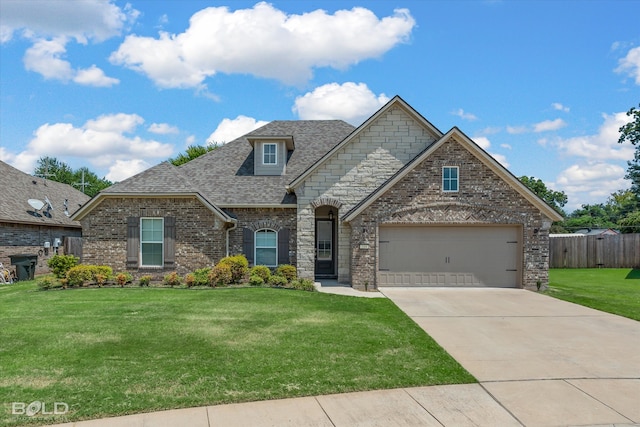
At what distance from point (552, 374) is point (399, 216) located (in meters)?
9.58

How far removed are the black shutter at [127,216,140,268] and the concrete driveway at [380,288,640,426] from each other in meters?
9.73

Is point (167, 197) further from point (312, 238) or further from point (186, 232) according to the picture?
point (312, 238)

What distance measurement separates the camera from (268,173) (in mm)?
19438

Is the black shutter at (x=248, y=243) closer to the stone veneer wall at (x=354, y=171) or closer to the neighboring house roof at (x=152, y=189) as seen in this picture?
the neighboring house roof at (x=152, y=189)

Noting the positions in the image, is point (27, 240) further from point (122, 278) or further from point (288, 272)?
point (288, 272)

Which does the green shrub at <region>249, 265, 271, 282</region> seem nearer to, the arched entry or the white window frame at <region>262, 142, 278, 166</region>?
the arched entry

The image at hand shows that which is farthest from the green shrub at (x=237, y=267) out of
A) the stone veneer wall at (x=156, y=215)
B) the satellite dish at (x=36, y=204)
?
the satellite dish at (x=36, y=204)

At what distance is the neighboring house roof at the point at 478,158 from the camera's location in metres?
15.7

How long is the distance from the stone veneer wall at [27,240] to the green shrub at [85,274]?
6.65 meters

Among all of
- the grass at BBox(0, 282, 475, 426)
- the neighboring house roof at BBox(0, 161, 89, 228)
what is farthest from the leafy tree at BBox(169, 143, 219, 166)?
the grass at BBox(0, 282, 475, 426)

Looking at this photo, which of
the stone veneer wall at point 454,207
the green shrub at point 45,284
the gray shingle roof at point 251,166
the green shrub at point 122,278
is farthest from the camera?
the gray shingle roof at point 251,166

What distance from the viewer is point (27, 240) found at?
21.4 m

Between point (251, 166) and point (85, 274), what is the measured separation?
808cm

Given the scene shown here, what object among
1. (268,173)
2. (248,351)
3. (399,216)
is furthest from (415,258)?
(248,351)
